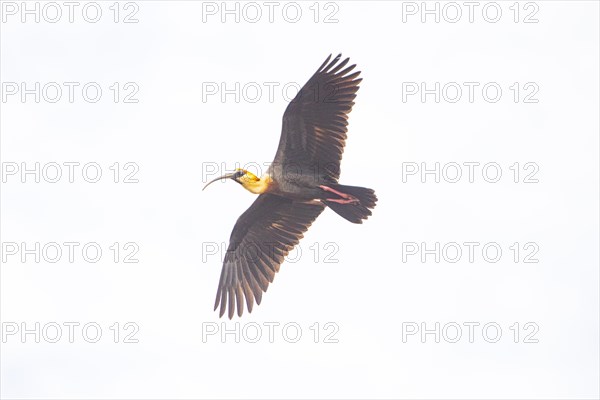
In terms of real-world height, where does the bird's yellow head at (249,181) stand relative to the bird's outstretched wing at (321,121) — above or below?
below

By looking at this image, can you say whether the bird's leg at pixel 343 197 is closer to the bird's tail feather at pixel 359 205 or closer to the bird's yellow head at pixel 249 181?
the bird's tail feather at pixel 359 205

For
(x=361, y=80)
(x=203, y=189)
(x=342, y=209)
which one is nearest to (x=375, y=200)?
(x=342, y=209)

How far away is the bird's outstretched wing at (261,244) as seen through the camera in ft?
69.3

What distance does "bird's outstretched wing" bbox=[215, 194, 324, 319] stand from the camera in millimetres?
21109

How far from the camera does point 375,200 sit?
1944cm

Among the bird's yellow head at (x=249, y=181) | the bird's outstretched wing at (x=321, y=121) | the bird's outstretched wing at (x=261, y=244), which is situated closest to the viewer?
the bird's outstretched wing at (x=321, y=121)

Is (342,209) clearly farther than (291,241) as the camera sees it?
No

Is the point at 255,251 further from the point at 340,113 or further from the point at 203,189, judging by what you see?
the point at 340,113

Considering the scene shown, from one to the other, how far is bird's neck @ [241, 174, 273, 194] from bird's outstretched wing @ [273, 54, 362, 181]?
0.42m

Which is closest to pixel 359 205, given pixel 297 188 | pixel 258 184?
pixel 297 188

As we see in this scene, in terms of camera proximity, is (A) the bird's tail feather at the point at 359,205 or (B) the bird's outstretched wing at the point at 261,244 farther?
(B) the bird's outstretched wing at the point at 261,244

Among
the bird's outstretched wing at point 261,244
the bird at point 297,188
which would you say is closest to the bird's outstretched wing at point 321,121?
the bird at point 297,188

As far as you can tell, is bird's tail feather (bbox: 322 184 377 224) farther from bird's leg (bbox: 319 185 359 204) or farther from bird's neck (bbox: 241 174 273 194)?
bird's neck (bbox: 241 174 273 194)

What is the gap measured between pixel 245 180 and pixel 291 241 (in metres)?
1.48
